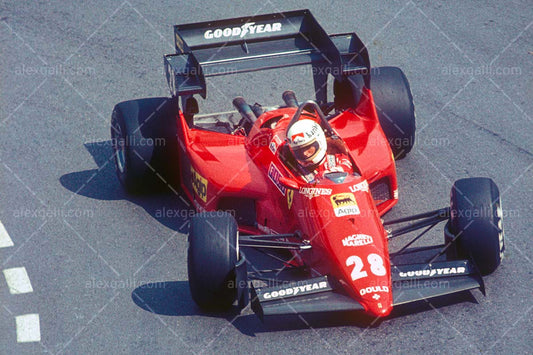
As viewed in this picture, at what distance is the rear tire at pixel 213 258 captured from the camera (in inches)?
334

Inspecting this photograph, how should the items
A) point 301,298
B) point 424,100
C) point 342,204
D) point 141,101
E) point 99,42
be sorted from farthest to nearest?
point 99,42
point 424,100
point 141,101
point 342,204
point 301,298

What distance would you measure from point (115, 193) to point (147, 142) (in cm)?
86

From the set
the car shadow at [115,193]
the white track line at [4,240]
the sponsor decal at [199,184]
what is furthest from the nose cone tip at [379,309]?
the white track line at [4,240]

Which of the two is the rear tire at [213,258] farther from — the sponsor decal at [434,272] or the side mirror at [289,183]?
the sponsor decal at [434,272]

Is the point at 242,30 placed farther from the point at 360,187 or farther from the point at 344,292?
the point at 344,292

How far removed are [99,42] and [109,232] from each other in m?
4.84

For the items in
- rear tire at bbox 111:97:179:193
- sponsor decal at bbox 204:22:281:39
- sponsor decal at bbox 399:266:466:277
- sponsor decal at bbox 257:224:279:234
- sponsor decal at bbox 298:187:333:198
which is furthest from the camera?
sponsor decal at bbox 204:22:281:39

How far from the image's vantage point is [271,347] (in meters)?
8.54

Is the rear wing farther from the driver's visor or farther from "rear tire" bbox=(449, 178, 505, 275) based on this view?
"rear tire" bbox=(449, 178, 505, 275)

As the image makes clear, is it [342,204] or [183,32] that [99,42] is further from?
[342,204]

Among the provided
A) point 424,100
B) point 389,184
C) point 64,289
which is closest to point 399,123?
point 389,184

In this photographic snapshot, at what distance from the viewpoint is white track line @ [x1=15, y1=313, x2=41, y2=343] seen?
8.77 meters

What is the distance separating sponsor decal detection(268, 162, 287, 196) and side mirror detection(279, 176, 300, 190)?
0.04m

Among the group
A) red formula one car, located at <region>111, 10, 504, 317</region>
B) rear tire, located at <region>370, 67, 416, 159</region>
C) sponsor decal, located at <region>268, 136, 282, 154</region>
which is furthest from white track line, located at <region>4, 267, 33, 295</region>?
rear tire, located at <region>370, 67, 416, 159</region>
